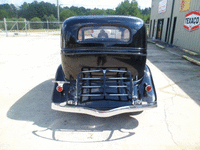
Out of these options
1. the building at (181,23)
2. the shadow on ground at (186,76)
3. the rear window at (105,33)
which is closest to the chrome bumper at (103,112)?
the rear window at (105,33)

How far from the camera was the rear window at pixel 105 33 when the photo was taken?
3.28 meters

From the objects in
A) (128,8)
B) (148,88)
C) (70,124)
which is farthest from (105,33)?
(128,8)

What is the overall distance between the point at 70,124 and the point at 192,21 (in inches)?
434

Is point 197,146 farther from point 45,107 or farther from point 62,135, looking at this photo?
point 45,107

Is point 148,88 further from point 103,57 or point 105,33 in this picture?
point 105,33

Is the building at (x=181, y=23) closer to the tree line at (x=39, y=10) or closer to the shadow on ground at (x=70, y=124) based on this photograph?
the shadow on ground at (x=70, y=124)

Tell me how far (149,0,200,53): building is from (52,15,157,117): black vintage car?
28.3 ft

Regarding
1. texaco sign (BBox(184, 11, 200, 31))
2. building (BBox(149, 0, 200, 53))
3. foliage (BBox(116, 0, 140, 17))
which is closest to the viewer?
texaco sign (BBox(184, 11, 200, 31))

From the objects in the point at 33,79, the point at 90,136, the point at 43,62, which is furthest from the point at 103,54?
the point at 43,62

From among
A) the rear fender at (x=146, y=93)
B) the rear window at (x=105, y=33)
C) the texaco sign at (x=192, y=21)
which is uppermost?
the texaco sign at (x=192, y=21)

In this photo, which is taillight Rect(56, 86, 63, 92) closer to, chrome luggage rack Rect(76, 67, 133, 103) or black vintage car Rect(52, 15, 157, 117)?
black vintage car Rect(52, 15, 157, 117)

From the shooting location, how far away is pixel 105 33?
3412 millimetres

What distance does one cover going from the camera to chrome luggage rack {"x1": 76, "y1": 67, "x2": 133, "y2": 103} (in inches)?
115

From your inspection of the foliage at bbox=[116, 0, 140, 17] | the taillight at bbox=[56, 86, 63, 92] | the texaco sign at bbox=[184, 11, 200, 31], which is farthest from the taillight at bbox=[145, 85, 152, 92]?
the foliage at bbox=[116, 0, 140, 17]
